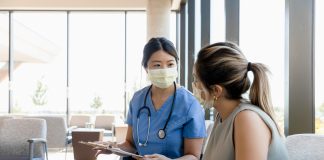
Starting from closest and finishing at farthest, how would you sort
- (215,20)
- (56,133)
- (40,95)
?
1. (215,20)
2. (56,133)
3. (40,95)

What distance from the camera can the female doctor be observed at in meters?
2.02

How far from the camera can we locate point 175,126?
6.63ft

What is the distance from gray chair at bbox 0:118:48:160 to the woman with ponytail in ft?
10.6

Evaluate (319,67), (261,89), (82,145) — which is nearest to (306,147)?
(261,89)

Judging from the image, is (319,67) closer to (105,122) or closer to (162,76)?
(162,76)

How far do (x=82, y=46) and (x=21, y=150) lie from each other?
610 centimetres

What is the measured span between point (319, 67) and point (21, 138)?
332 centimetres

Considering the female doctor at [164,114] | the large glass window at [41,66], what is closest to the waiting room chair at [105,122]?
the large glass window at [41,66]

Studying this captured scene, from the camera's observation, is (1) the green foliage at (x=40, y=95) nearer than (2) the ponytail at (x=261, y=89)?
No

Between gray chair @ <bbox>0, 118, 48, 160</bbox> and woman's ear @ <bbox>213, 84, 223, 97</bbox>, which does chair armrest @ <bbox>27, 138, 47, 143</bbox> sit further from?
woman's ear @ <bbox>213, 84, 223, 97</bbox>

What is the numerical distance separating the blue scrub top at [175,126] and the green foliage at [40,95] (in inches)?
340

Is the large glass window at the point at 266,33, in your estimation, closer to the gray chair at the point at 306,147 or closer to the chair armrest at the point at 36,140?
the gray chair at the point at 306,147

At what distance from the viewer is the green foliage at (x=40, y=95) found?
34.1ft

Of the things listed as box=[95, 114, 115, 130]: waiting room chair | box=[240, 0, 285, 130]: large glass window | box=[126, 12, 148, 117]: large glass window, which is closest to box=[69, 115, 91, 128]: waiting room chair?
box=[95, 114, 115, 130]: waiting room chair
